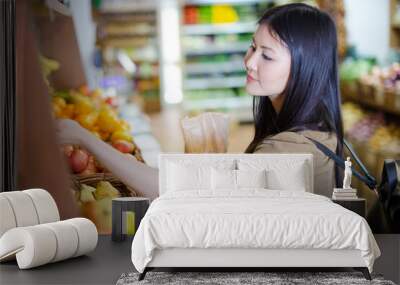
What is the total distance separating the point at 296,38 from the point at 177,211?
256cm

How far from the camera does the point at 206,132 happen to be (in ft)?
25.4

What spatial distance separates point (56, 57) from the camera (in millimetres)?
7715

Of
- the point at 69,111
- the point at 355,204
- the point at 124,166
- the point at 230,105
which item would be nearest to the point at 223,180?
the point at 355,204

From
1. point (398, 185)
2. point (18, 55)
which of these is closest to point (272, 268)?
point (398, 185)

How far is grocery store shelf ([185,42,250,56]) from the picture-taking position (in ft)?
25.4

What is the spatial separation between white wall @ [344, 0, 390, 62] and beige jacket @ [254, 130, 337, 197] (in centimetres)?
84

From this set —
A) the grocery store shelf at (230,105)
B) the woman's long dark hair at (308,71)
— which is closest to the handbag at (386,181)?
the woman's long dark hair at (308,71)

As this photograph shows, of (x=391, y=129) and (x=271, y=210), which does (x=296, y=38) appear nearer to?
(x=391, y=129)

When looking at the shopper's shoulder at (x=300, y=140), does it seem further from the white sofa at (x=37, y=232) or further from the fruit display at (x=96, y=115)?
the white sofa at (x=37, y=232)

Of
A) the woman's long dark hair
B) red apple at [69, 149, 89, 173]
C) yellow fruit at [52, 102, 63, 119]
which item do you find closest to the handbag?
the woman's long dark hair

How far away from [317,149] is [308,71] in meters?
0.67

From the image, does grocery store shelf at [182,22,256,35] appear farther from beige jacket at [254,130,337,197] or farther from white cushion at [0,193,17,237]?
white cushion at [0,193,17,237]

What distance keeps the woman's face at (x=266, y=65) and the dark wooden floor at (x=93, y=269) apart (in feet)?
5.48

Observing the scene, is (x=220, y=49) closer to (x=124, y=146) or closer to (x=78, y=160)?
(x=124, y=146)
